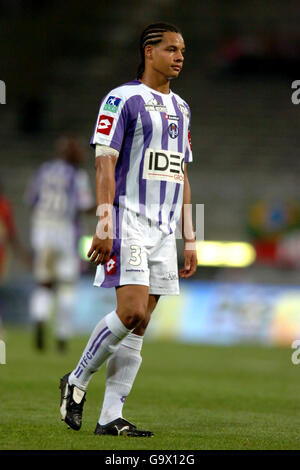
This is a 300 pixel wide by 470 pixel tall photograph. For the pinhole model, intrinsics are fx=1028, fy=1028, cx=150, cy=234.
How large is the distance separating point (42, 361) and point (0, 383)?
242cm

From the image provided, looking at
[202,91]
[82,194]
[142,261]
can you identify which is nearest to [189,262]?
[142,261]

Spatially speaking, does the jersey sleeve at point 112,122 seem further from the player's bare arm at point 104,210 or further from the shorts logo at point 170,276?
the shorts logo at point 170,276

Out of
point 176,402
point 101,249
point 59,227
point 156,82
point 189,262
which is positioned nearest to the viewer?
point 101,249

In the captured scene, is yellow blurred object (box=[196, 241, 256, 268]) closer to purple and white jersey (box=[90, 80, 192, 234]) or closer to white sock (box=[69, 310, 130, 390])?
purple and white jersey (box=[90, 80, 192, 234])

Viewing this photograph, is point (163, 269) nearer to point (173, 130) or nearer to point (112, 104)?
point (173, 130)

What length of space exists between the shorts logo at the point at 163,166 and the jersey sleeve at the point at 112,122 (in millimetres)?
201

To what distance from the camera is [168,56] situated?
5.43 m

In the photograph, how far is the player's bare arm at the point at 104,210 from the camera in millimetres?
5004

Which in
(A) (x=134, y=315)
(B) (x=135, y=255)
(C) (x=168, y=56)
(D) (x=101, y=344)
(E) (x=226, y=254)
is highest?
(C) (x=168, y=56)

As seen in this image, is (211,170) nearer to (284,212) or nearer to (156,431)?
(284,212)

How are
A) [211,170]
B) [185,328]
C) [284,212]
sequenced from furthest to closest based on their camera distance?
[211,170], [284,212], [185,328]

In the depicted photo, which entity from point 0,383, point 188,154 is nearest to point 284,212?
point 0,383

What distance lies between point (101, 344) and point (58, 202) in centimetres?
711

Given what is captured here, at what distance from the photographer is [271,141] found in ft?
75.3
